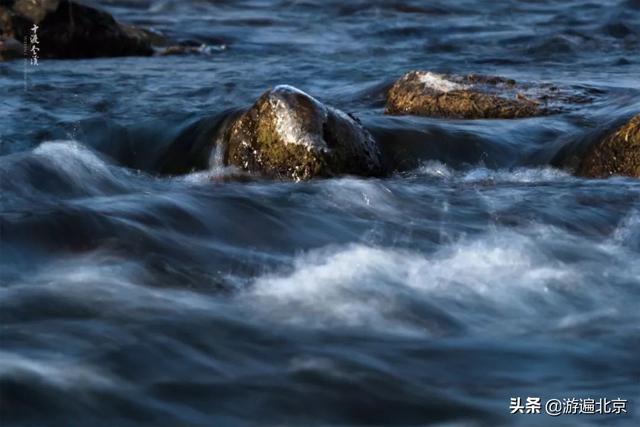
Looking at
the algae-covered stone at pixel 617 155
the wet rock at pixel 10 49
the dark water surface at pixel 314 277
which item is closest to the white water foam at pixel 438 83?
the dark water surface at pixel 314 277

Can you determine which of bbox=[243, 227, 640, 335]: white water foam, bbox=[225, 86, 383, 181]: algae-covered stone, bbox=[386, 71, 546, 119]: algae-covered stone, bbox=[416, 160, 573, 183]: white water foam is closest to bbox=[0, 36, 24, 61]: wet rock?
bbox=[386, 71, 546, 119]: algae-covered stone

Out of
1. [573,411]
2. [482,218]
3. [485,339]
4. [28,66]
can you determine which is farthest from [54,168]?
[28,66]

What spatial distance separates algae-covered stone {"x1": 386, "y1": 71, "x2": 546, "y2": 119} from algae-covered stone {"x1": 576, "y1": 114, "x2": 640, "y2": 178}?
4.46 feet

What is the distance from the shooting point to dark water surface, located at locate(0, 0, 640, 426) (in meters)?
5.16

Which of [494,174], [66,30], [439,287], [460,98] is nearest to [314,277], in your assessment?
[439,287]

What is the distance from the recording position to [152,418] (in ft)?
16.1

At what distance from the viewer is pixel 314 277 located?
6430 millimetres

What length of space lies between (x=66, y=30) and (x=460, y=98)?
566 cm

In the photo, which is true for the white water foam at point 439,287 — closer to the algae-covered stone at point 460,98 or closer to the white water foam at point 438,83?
the algae-covered stone at point 460,98

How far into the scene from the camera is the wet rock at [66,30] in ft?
47.5

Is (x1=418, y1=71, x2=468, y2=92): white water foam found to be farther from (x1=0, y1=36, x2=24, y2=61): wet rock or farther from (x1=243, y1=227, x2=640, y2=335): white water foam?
(x1=0, y1=36, x2=24, y2=61): wet rock

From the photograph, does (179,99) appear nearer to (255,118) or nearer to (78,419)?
(255,118)

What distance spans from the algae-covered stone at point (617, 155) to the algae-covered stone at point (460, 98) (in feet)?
4.46

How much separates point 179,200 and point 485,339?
2.37m
